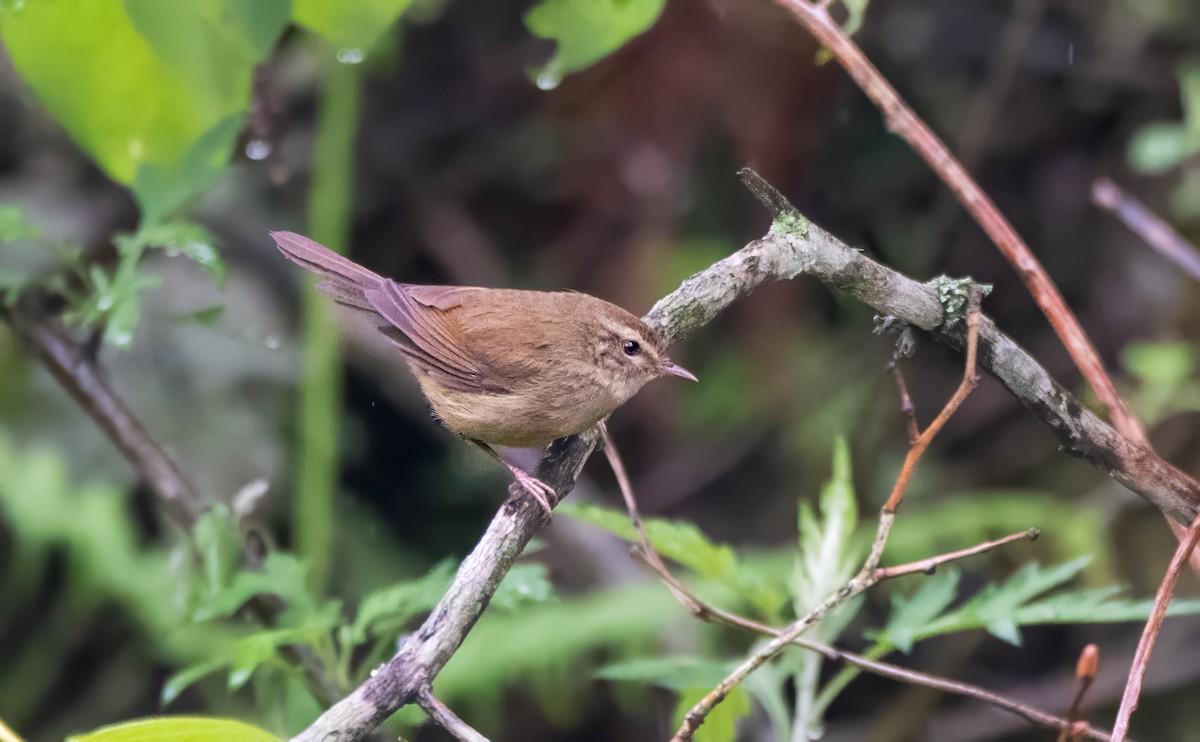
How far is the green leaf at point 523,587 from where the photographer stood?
234 cm

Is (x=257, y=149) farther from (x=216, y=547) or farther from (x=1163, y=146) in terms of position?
(x=1163, y=146)

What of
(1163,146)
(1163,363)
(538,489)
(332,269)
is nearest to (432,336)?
(332,269)

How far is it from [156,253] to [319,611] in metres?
2.43

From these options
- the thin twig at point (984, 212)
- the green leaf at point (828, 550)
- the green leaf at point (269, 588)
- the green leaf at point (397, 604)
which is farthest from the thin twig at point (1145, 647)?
the green leaf at point (269, 588)

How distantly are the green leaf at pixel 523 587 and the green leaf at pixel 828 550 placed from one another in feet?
2.02

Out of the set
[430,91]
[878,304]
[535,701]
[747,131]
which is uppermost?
[430,91]

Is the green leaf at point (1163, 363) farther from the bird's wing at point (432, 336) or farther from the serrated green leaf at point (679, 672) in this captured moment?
the bird's wing at point (432, 336)

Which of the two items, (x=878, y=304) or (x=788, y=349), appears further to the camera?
(x=788, y=349)

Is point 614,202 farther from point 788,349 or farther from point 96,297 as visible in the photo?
point 96,297

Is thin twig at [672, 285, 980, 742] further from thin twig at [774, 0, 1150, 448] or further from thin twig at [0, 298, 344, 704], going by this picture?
thin twig at [0, 298, 344, 704]

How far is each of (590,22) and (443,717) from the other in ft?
5.08

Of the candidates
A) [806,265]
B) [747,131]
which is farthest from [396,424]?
[806,265]

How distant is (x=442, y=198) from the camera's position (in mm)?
5164

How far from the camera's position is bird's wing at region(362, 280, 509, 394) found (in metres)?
2.74
